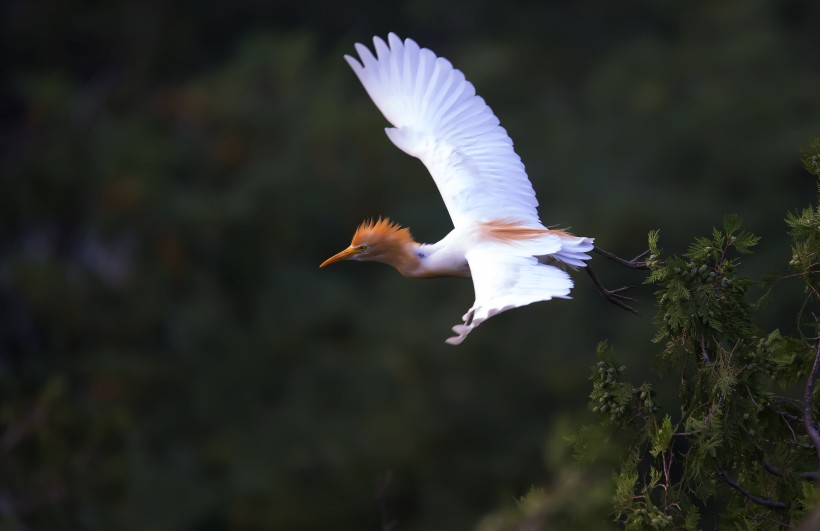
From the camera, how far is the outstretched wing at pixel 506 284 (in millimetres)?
2891

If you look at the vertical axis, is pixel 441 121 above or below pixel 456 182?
above

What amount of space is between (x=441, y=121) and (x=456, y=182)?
0.25 m

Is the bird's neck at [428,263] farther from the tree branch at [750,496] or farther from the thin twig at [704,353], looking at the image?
the tree branch at [750,496]

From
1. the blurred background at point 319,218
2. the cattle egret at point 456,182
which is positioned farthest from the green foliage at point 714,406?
the blurred background at point 319,218

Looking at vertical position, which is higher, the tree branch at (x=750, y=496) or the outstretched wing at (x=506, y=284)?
the outstretched wing at (x=506, y=284)

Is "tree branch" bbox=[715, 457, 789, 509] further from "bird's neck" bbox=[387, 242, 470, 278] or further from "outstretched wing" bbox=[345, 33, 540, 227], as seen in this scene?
"outstretched wing" bbox=[345, 33, 540, 227]

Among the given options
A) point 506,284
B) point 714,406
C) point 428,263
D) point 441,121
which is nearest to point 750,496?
point 714,406

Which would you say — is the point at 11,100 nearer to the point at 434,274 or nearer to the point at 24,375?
the point at 24,375

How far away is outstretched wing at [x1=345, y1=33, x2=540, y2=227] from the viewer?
3.94 metres

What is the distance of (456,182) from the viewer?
3.93 metres

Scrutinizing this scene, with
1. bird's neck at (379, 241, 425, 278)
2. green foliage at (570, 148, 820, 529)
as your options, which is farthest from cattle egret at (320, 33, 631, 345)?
green foliage at (570, 148, 820, 529)

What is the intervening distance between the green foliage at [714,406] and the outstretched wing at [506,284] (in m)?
0.24

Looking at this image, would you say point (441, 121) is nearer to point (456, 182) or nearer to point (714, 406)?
point (456, 182)

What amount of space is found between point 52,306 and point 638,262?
9084 millimetres
